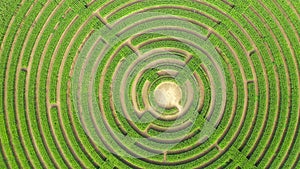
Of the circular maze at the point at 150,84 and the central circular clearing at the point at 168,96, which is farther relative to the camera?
the central circular clearing at the point at 168,96

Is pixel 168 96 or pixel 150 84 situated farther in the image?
pixel 150 84

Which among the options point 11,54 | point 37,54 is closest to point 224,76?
point 37,54

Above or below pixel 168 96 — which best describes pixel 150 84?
above

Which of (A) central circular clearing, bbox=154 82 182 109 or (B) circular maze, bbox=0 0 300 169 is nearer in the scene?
(B) circular maze, bbox=0 0 300 169

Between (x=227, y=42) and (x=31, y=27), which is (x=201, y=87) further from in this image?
(x=31, y=27)
